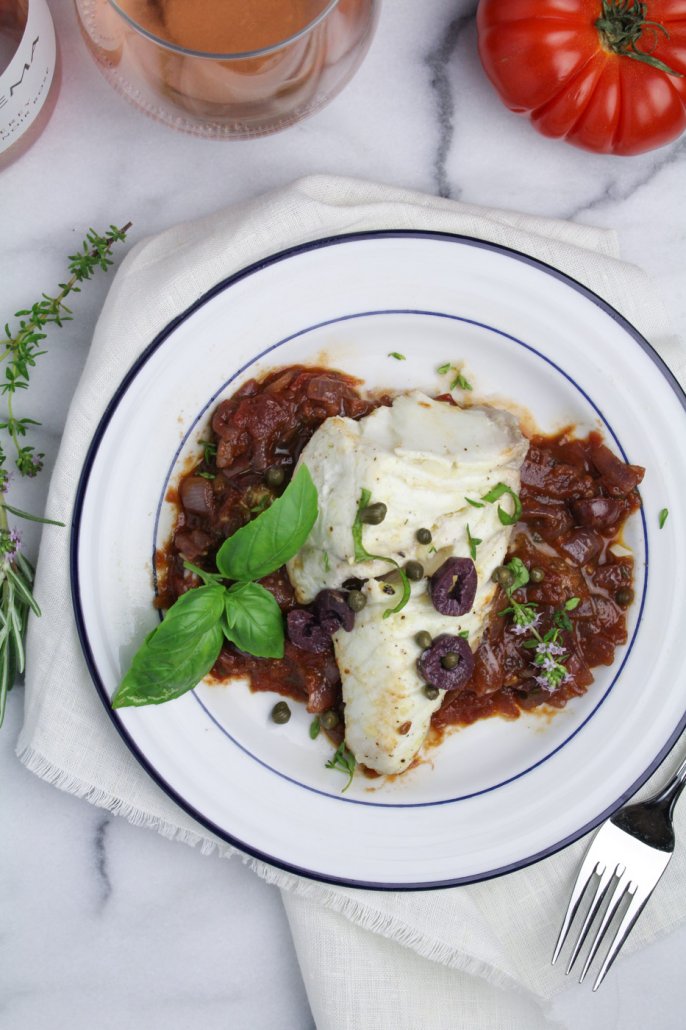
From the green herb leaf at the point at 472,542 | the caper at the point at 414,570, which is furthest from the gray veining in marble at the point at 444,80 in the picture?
the caper at the point at 414,570

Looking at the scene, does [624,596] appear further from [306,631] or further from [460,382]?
[306,631]

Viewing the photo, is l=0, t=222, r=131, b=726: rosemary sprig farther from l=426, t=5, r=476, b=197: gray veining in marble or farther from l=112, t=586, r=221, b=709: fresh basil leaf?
l=426, t=5, r=476, b=197: gray veining in marble

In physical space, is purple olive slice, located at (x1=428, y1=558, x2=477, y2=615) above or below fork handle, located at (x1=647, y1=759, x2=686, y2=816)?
above

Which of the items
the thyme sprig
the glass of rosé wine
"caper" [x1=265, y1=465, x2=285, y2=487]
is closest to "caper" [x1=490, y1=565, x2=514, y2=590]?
the thyme sprig

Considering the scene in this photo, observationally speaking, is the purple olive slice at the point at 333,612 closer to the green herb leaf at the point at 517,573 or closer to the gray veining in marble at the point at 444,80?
the green herb leaf at the point at 517,573

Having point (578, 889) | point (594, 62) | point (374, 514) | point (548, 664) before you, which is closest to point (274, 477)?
point (374, 514)

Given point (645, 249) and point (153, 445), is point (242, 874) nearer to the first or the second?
point (153, 445)
